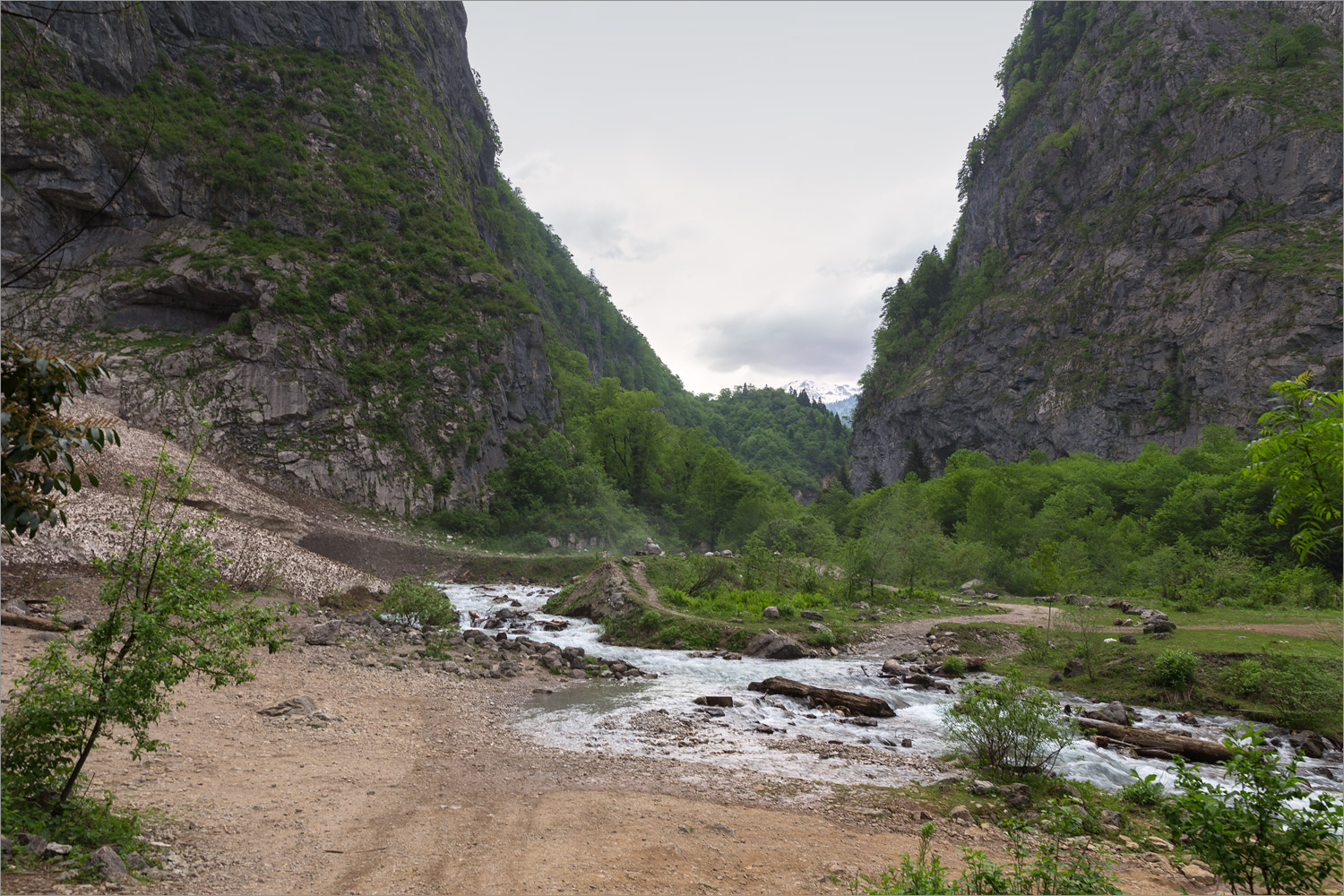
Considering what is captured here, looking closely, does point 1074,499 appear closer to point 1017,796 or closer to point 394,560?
point 1017,796

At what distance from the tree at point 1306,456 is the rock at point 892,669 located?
17.1 metres

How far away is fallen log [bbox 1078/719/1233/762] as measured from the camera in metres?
12.8

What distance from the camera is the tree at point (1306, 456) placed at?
16.5 ft

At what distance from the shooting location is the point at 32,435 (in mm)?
4703

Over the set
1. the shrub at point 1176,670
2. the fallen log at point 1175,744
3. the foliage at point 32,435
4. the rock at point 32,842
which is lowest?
the fallen log at point 1175,744

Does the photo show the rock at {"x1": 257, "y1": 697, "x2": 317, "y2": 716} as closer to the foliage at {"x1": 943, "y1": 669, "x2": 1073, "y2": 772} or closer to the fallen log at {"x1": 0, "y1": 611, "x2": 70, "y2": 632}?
the fallen log at {"x1": 0, "y1": 611, "x2": 70, "y2": 632}

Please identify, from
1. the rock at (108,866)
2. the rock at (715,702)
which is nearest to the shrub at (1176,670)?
the rock at (715,702)

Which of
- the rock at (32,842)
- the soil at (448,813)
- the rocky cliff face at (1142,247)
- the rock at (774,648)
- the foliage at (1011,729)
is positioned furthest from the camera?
the rocky cliff face at (1142,247)

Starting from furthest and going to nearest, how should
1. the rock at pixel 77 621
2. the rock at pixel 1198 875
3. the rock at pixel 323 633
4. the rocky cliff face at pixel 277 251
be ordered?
the rocky cliff face at pixel 277 251 → the rock at pixel 323 633 → the rock at pixel 77 621 → the rock at pixel 1198 875

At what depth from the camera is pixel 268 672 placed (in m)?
16.2

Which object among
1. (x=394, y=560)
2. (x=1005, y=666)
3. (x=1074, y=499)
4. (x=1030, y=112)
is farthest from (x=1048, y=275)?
(x=394, y=560)

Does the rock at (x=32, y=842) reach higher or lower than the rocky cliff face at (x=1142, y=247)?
lower

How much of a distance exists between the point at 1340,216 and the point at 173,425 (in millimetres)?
100397

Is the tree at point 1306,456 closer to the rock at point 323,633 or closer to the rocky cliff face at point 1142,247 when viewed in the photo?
the rock at point 323,633
